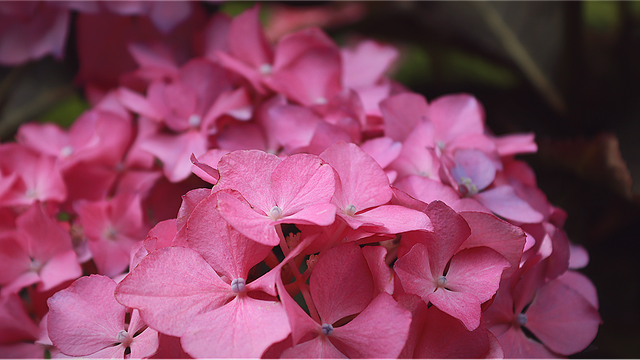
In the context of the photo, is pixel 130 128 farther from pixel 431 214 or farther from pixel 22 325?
pixel 431 214

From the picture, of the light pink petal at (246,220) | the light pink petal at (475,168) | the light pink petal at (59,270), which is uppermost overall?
the light pink petal at (246,220)

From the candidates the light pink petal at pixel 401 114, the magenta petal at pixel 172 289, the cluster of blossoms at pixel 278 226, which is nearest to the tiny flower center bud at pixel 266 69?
the cluster of blossoms at pixel 278 226

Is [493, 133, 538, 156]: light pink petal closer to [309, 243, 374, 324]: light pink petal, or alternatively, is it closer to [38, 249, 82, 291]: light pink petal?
[309, 243, 374, 324]: light pink petal

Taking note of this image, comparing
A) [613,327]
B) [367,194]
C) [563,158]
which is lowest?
[613,327]

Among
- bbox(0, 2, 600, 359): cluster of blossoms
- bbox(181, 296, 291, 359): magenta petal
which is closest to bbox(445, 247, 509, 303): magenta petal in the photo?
bbox(0, 2, 600, 359): cluster of blossoms

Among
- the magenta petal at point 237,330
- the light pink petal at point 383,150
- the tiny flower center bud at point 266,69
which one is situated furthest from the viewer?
the tiny flower center bud at point 266,69

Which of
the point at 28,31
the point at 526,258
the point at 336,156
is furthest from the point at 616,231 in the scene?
the point at 28,31

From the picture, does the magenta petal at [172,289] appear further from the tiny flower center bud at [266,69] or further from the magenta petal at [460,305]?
the tiny flower center bud at [266,69]
